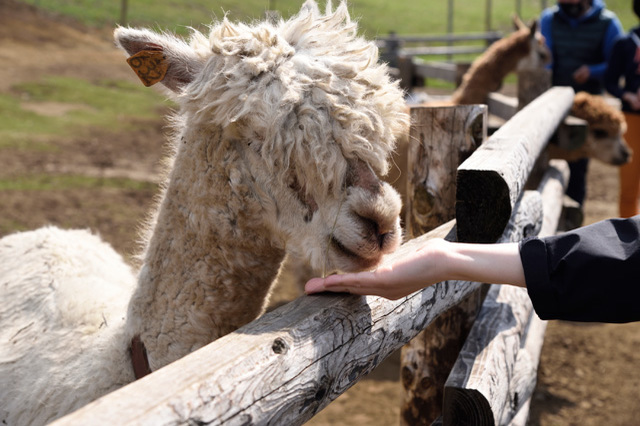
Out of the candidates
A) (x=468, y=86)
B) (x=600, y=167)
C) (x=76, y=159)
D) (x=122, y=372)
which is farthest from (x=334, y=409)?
(x=600, y=167)

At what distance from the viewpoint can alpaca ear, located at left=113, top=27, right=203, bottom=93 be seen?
2043 millimetres

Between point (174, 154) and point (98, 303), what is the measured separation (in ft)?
2.81

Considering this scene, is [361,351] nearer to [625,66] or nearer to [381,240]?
[381,240]

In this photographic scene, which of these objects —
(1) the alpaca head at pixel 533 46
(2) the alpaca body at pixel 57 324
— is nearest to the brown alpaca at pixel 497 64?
(1) the alpaca head at pixel 533 46

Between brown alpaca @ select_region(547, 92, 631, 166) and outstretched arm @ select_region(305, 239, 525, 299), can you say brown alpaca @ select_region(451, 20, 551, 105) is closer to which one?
brown alpaca @ select_region(547, 92, 631, 166)

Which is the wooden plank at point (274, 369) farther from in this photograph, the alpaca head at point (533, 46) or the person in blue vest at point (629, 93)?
the person in blue vest at point (629, 93)

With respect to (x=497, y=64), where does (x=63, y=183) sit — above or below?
below

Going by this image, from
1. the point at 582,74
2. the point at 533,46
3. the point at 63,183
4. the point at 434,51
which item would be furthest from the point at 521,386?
the point at 434,51

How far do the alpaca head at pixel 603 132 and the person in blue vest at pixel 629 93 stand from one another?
0.32ft

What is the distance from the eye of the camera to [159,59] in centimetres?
205

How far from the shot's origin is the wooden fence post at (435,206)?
8.92 feet

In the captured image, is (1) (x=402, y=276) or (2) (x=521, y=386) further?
(2) (x=521, y=386)

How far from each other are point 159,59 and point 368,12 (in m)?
34.1

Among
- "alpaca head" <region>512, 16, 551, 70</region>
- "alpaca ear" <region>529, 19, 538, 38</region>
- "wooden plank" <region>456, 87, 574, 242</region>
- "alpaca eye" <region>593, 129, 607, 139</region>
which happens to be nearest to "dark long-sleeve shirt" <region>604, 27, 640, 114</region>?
"alpaca eye" <region>593, 129, 607, 139</region>
